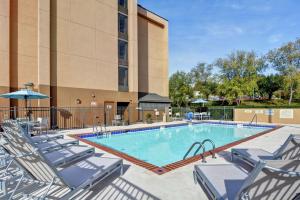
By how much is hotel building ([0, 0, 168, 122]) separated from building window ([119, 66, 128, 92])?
0.24ft

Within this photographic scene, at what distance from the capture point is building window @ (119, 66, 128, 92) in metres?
18.5

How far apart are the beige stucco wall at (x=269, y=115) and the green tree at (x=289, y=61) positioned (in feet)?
47.6

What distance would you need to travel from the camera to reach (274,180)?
1986mm

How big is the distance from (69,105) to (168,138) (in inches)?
298

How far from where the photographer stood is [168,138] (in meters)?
12.3

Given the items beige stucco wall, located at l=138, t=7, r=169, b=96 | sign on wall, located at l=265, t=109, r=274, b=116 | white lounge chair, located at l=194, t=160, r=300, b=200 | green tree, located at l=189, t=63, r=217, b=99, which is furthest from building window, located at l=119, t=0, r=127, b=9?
green tree, located at l=189, t=63, r=217, b=99

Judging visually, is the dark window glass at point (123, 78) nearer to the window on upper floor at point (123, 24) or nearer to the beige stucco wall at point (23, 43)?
the window on upper floor at point (123, 24)

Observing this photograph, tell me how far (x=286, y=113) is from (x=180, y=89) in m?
17.0

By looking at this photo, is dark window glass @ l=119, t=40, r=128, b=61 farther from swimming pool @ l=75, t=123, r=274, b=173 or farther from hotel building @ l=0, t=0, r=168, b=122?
swimming pool @ l=75, t=123, r=274, b=173

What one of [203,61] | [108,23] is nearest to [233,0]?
[108,23]

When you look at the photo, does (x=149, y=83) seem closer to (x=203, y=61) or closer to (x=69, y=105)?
(x=69, y=105)

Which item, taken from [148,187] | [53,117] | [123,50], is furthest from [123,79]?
[148,187]

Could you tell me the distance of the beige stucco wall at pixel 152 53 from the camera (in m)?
21.3

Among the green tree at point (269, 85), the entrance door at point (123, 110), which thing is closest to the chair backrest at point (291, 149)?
the entrance door at point (123, 110)
